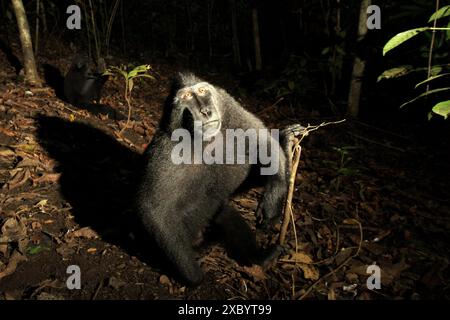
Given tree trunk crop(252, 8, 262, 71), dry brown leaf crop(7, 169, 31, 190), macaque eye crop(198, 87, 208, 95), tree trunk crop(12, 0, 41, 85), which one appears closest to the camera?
macaque eye crop(198, 87, 208, 95)

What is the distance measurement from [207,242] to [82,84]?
166 inches

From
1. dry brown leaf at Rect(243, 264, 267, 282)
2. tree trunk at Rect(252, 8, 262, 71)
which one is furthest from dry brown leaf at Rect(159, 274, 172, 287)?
tree trunk at Rect(252, 8, 262, 71)

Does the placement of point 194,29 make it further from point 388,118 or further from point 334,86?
point 388,118

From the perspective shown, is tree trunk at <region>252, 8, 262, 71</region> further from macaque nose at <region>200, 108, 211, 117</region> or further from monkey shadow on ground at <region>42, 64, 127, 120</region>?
macaque nose at <region>200, 108, 211, 117</region>

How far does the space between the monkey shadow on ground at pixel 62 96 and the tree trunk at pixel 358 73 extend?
3.96 metres

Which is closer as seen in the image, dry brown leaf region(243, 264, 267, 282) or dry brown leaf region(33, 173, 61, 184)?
dry brown leaf region(243, 264, 267, 282)

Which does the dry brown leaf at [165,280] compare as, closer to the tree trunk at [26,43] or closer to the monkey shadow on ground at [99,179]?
the monkey shadow on ground at [99,179]

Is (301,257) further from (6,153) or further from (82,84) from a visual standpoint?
(82,84)

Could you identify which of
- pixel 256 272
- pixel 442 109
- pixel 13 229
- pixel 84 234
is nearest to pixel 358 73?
pixel 256 272

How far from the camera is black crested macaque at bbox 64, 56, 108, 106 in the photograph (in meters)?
6.71

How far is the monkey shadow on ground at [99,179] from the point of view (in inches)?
148

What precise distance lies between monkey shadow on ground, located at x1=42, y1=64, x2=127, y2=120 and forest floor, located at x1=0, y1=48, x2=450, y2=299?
0.18 m

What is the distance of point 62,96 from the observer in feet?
22.7

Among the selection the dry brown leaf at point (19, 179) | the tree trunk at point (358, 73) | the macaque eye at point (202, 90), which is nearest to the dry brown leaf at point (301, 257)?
the macaque eye at point (202, 90)
